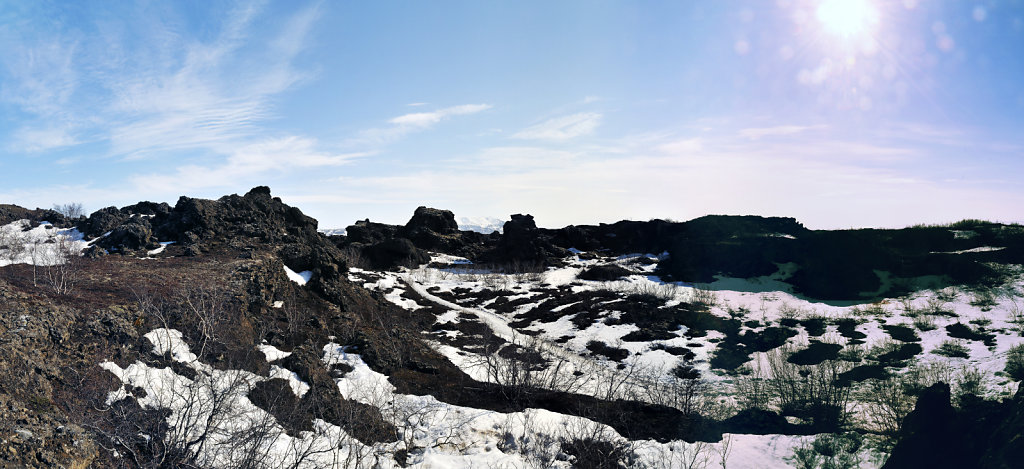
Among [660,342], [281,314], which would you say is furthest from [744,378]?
[281,314]

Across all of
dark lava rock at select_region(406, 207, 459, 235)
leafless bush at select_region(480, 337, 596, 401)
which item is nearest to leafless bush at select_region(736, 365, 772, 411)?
leafless bush at select_region(480, 337, 596, 401)

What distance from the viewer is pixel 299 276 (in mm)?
31797

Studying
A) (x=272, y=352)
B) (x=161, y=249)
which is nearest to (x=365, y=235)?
(x=161, y=249)

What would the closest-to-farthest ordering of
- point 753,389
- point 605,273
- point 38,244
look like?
point 753,389 < point 38,244 < point 605,273

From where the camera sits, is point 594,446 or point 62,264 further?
point 62,264

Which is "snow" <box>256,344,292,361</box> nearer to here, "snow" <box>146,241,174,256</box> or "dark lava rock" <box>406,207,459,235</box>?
"snow" <box>146,241,174,256</box>

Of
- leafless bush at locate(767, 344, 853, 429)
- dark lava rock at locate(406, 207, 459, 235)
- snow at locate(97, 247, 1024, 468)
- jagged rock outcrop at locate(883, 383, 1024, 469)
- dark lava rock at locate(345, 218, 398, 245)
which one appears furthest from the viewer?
dark lava rock at locate(406, 207, 459, 235)

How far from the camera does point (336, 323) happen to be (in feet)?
91.9

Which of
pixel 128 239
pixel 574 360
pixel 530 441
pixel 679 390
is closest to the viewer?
pixel 530 441

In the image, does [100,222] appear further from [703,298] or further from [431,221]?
[431,221]

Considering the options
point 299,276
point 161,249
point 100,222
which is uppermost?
point 100,222

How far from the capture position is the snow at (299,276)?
3092 centimetres

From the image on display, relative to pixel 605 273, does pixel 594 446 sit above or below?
below

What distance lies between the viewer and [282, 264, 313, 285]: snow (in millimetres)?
30922
